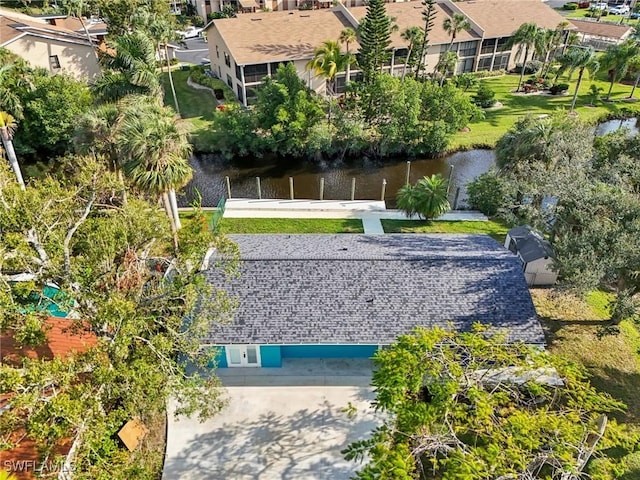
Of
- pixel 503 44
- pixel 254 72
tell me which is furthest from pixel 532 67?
pixel 254 72

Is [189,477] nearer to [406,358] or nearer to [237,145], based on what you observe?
[406,358]

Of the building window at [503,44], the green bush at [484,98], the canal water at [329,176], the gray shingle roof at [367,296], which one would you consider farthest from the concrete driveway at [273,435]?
the building window at [503,44]

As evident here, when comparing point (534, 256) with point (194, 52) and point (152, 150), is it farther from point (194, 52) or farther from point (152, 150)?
point (194, 52)

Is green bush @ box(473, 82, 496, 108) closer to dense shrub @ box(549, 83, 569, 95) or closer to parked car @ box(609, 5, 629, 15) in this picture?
dense shrub @ box(549, 83, 569, 95)

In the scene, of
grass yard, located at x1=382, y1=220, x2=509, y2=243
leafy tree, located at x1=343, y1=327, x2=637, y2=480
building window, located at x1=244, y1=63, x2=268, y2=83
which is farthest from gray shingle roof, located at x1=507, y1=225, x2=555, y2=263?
building window, located at x1=244, y1=63, x2=268, y2=83

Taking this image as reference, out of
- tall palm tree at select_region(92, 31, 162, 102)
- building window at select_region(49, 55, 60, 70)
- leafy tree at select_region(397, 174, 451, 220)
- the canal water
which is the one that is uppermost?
tall palm tree at select_region(92, 31, 162, 102)

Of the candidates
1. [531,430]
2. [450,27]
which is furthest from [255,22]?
[531,430]

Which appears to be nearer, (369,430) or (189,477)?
(189,477)
